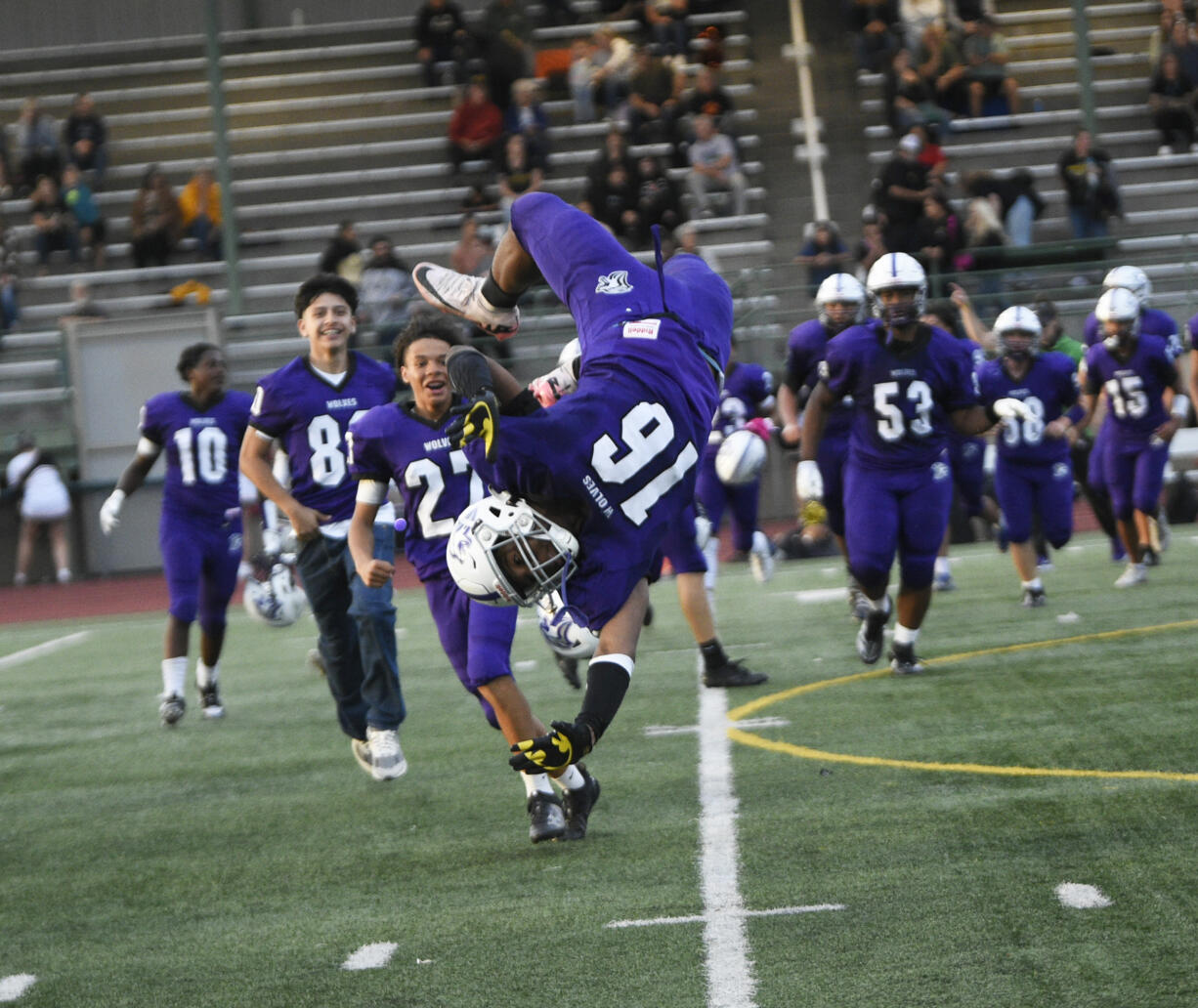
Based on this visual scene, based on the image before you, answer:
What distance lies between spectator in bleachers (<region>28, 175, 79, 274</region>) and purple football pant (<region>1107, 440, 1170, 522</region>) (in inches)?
534

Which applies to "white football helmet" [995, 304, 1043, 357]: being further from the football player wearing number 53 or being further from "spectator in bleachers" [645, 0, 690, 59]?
"spectator in bleachers" [645, 0, 690, 59]

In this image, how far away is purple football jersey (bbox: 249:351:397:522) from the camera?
6895mm

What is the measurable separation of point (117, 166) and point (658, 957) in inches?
768

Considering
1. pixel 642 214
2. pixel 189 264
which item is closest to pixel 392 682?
pixel 642 214

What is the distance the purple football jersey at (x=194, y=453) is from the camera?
878cm

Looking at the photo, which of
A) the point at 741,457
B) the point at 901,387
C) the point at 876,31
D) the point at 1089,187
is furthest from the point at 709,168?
the point at 901,387

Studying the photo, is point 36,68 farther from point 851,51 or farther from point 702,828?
point 702,828

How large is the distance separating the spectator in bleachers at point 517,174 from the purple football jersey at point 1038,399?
29.4 ft

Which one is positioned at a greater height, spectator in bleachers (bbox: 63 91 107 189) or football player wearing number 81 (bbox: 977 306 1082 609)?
spectator in bleachers (bbox: 63 91 107 189)

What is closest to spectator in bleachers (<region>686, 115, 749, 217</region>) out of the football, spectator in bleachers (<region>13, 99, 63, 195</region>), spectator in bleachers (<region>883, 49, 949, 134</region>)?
spectator in bleachers (<region>883, 49, 949, 134</region>)

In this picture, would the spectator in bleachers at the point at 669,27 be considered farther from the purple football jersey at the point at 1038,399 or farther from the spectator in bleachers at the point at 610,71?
the purple football jersey at the point at 1038,399

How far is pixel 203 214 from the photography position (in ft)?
65.8

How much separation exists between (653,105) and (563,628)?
16.1 meters

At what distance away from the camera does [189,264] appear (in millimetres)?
20078
